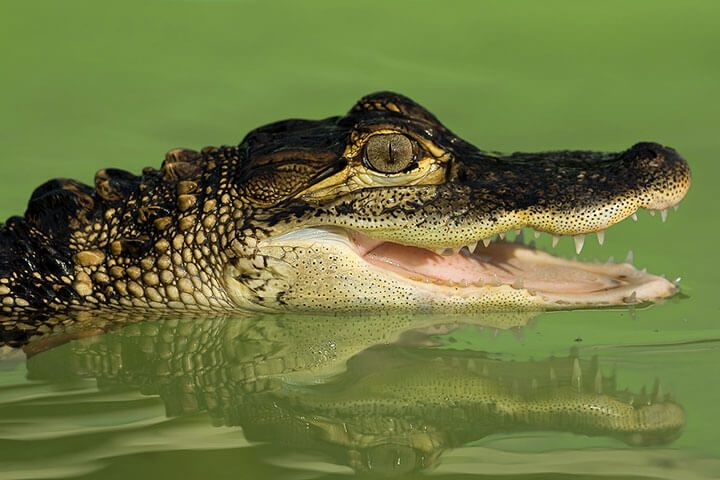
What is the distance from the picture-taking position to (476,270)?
18.3 ft

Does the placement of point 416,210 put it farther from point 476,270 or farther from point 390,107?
point 390,107

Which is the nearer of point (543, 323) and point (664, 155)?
point (664, 155)

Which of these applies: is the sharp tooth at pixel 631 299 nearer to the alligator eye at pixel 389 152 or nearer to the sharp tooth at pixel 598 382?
the sharp tooth at pixel 598 382

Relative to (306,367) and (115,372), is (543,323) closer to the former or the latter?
(306,367)

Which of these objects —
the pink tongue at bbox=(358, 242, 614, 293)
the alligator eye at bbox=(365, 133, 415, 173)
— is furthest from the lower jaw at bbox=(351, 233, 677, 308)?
the alligator eye at bbox=(365, 133, 415, 173)

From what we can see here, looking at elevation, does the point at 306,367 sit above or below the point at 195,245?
below

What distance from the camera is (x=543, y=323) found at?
581cm

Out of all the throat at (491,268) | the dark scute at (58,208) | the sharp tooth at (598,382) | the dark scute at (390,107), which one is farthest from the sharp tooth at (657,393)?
the dark scute at (58,208)

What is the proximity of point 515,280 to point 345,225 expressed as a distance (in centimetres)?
82

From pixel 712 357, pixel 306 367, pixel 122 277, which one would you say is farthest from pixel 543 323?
pixel 122 277

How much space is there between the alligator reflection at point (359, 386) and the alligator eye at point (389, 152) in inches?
33.6

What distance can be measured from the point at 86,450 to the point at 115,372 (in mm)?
923

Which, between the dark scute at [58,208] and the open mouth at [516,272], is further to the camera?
the dark scute at [58,208]

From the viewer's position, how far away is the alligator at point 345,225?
528 cm
